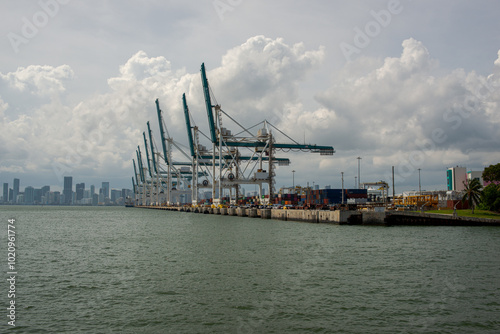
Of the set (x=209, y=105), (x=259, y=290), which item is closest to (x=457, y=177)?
(x=209, y=105)

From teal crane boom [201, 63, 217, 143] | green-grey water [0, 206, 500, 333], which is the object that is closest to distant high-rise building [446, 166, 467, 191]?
teal crane boom [201, 63, 217, 143]

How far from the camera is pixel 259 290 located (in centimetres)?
1816

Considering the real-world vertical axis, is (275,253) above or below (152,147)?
below

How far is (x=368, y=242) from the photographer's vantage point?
35906 mm

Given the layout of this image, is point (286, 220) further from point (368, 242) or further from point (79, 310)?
point (79, 310)

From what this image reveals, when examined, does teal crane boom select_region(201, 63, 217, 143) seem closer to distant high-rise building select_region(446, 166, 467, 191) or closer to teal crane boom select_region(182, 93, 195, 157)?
teal crane boom select_region(182, 93, 195, 157)

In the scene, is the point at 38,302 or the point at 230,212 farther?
the point at 230,212

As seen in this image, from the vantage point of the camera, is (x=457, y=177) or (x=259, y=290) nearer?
(x=259, y=290)

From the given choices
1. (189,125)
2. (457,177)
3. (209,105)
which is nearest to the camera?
(209,105)

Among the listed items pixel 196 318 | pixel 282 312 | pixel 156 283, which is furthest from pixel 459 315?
pixel 156 283

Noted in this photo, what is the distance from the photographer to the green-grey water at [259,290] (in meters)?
13.8

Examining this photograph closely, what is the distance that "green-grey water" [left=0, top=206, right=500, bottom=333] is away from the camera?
13.8 meters

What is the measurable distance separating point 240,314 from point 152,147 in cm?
16356

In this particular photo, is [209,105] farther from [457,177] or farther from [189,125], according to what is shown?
[457,177]
